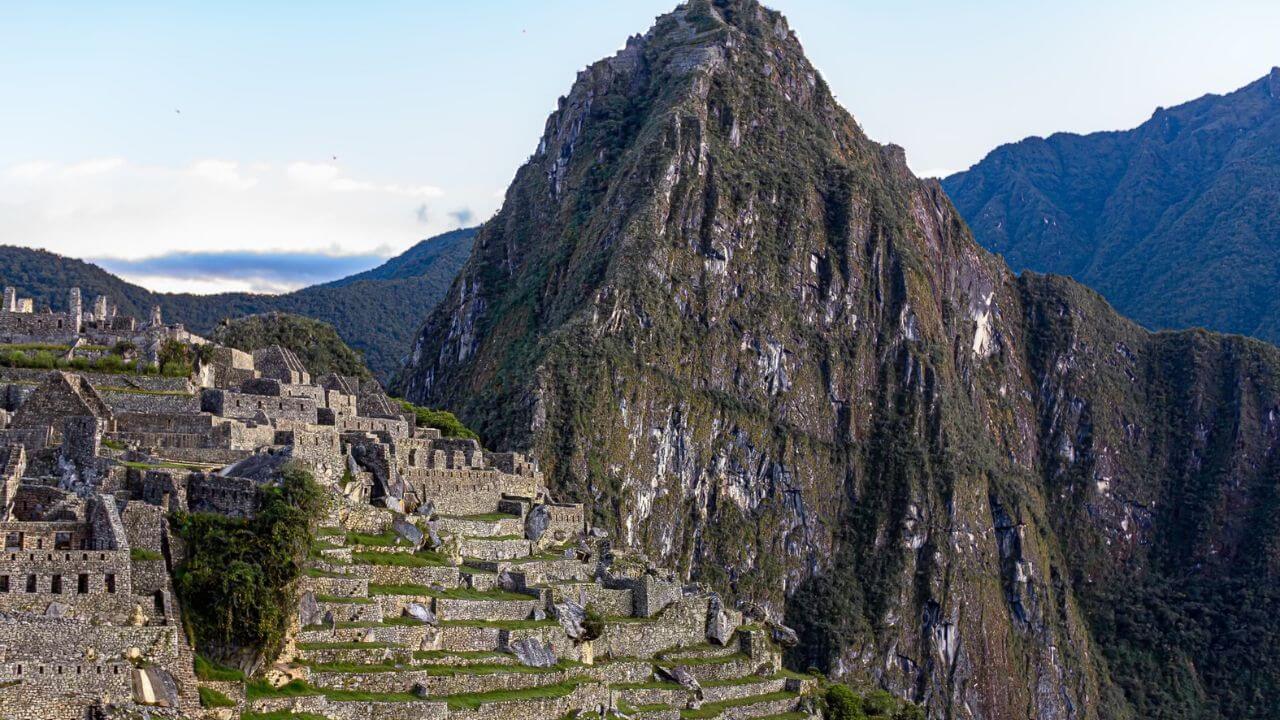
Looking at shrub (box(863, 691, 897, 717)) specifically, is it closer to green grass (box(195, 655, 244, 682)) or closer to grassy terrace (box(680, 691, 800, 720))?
grassy terrace (box(680, 691, 800, 720))

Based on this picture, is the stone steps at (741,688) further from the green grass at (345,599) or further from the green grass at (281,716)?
the green grass at (281,716)

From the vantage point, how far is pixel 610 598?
230ft

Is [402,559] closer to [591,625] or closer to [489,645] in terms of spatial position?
[489,645]

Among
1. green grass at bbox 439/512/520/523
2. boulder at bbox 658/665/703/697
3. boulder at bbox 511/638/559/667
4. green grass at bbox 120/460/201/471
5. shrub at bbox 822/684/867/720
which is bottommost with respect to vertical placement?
shrub at bbox 822/684/867/720

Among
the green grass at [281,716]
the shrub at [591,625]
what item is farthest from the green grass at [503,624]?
the green grass at [281,716]

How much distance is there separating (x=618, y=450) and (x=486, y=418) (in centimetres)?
2184

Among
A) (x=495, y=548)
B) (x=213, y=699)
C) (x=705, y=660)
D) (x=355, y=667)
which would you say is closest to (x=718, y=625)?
(x=705, y=660)

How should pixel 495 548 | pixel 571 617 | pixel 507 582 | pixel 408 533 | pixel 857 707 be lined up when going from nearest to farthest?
pixel 408 533, pixel 507 582, pixel 571 617, pixel 495 548, pixel 857 707

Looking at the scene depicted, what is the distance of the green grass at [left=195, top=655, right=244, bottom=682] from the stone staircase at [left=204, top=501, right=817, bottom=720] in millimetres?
256

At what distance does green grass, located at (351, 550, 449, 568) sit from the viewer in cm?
5322

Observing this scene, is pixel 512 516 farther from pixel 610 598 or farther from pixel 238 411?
pixel 238 411

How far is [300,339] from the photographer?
417 feet

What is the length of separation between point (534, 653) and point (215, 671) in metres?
17.1

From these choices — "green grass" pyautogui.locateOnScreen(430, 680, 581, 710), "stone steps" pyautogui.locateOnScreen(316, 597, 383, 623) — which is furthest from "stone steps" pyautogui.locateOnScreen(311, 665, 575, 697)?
"stone steps" pyautogui.locateOnScreen(316, 597, 383, 623)
